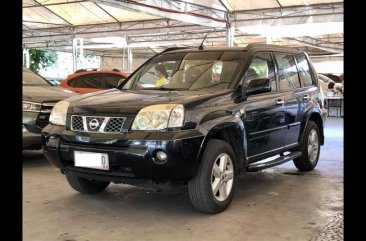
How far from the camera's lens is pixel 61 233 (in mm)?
3566

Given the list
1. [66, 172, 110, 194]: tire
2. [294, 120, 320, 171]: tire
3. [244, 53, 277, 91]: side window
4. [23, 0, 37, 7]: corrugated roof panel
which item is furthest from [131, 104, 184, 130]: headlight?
[23, 0, 37, 7]: corrugated roof panel

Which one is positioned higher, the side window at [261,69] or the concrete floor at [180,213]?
the side window at [261,69]

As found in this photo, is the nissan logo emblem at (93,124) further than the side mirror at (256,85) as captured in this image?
No

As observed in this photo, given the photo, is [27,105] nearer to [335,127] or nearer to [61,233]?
[61,233]

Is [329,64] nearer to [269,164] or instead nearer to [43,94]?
[43,94]

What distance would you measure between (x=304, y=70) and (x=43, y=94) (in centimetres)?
358

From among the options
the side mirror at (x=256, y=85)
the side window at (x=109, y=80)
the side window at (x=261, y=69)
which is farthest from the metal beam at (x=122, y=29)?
the side mirror at (x=256, y=85)

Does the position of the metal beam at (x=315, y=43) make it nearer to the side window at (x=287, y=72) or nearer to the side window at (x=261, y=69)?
the side window at (x=287, y=72)

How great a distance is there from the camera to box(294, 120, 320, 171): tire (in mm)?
5715

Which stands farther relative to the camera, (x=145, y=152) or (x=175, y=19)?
(x=175, y=19)

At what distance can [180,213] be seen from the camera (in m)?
4.12

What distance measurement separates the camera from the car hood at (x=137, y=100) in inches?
152

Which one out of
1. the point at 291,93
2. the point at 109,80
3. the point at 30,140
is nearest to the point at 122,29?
the point at 109,80

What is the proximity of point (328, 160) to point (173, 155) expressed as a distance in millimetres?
4028
